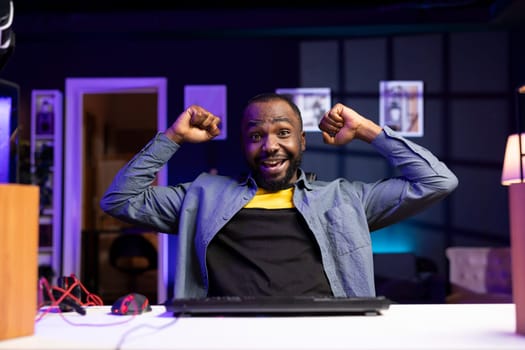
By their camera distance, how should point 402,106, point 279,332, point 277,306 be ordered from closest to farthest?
1. point 279,332
2. point 277,306
3. point 402,106

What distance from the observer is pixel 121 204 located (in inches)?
81.4

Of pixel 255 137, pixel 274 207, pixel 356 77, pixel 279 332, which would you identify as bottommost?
pixel 279 332

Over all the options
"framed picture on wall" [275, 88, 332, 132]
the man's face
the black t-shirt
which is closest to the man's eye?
the man's face

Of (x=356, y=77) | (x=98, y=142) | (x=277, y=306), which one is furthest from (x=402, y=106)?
(x=277, y=306)

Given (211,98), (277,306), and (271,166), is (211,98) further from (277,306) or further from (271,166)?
(277,306)

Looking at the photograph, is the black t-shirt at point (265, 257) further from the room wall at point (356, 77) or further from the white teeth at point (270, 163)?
the room wall at point (356, 77)

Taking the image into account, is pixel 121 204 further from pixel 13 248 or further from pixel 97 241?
pixel 97 241

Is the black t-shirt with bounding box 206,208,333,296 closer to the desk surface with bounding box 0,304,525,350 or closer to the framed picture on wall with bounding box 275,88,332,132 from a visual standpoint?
the desk surface with bounding box 0,304,525,350

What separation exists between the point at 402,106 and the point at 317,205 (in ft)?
12.5

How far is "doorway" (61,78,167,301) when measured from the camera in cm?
568

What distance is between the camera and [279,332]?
3.43 feet

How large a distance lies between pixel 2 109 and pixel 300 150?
4.05ft

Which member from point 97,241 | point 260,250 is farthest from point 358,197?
point 97,241

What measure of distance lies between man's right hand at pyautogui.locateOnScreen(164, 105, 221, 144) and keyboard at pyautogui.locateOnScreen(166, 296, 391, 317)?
0.98 m
